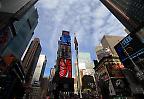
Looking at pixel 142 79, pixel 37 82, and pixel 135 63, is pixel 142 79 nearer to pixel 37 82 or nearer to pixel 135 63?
pixel 135 63

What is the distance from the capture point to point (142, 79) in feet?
138

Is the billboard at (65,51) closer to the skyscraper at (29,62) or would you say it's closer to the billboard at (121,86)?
the billboard at (121,86)

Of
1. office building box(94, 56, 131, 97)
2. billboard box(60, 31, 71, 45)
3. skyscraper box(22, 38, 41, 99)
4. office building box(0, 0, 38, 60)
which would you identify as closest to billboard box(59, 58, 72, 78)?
billboard box(60, 31, 71, 45)

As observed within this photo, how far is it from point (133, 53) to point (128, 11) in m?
33.3

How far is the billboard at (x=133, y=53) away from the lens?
4259 cm

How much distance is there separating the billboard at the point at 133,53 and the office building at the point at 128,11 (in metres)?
4.74

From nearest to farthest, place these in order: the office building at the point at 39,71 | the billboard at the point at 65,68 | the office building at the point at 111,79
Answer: the billboard at the point at 65,68 → the office building at the point at 111,79 → the office building at the point at 39,71

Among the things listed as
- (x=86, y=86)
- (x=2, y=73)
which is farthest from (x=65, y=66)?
(x=86, y=86)

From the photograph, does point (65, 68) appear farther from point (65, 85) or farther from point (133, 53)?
point (133, 53)

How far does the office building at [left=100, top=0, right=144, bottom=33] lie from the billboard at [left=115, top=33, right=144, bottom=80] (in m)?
4.74

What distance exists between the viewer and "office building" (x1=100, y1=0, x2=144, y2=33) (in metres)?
60.8

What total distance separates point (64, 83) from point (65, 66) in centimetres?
414

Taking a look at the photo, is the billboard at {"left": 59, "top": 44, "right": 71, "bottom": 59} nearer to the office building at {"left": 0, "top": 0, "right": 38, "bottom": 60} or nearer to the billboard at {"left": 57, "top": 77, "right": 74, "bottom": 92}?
the billboard at {"left": 57, "top": 77, "right": 74, "bottom": 92}

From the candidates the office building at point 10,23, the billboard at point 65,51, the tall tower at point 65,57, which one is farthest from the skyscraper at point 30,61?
the billboard at point 65,51
